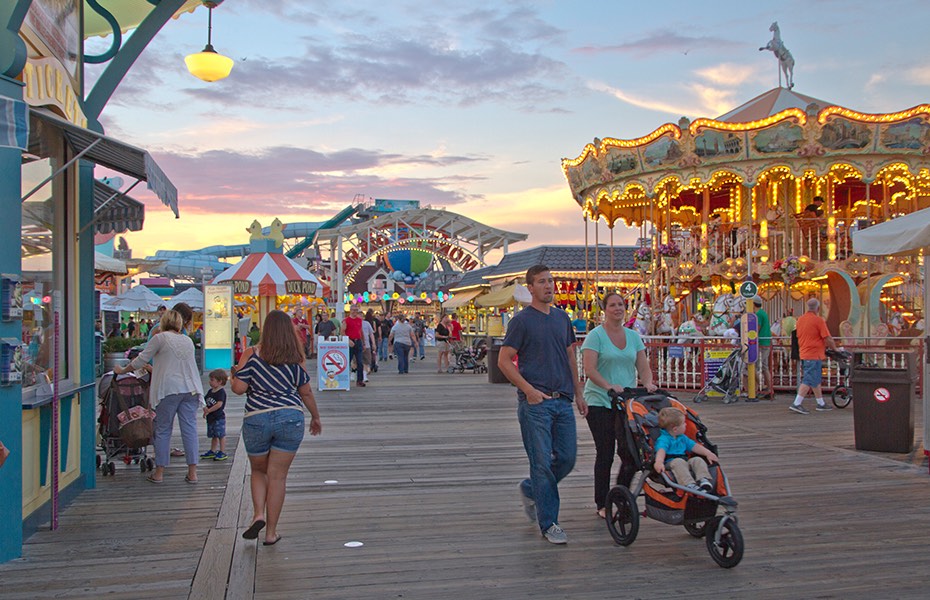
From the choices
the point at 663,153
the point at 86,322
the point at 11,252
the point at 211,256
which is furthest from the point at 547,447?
the point at 211,256

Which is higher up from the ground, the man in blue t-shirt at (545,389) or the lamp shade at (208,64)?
the lamp shade at (208,64)

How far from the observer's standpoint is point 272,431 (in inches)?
236

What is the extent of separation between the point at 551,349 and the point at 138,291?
30428 mm

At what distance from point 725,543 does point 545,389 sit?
4.68 feet

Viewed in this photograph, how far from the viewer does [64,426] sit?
7508 mm

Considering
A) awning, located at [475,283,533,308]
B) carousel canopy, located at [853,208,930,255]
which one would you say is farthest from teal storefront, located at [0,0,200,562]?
awning, located at [475,283,533,308]

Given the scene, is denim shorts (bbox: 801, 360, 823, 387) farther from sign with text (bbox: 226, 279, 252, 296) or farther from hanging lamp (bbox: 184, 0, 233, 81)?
sign with text (bbox: 226, 279, 252, 296)

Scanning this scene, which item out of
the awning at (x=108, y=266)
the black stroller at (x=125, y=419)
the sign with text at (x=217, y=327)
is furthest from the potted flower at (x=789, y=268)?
the black stroller at (x=125, y=419)

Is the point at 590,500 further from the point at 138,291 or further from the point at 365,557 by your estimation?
A: the point at 138,291

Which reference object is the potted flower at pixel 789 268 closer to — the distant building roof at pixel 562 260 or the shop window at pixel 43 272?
the distant building roof at pixel 562 260

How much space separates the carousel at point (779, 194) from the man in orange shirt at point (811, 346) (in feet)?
13.0

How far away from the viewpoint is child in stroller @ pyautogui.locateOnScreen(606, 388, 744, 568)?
5531 millimetres

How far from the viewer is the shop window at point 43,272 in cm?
662

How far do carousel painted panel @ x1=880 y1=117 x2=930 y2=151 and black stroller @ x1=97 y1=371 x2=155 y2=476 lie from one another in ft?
55.7
